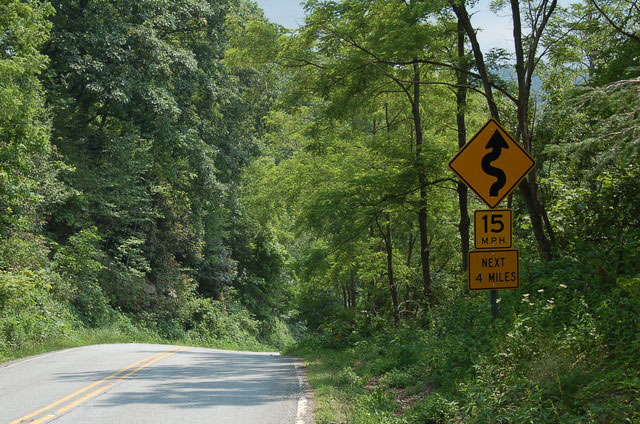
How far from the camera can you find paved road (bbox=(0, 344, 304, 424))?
8102 millimetres

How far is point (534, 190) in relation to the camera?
12.7m

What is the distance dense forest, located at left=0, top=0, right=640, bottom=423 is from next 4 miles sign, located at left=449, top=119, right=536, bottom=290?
28.1 inches

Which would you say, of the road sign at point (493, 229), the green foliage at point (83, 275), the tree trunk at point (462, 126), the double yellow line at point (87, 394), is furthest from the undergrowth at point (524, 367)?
the green foliage at point (83, 275)

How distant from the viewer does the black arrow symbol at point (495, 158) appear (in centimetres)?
850

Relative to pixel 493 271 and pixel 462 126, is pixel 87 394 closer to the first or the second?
pixel 493 271

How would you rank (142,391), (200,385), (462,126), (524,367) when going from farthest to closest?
(462,126) < (200,385) < (142,391) < (524,367)

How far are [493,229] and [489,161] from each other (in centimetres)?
94

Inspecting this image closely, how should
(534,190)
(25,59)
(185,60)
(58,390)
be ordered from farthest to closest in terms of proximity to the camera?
1. (185,60)
2. (25,59)
3. (534,190)
4. (58,390)

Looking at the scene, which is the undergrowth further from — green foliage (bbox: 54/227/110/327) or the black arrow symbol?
green foliage (bbox: 54/227/110/327)

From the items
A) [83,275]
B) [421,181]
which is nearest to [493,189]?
[421,181]

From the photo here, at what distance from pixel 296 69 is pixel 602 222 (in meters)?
7.76

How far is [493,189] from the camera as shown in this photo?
8500mm

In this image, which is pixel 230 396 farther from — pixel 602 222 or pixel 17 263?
pixel 17 263

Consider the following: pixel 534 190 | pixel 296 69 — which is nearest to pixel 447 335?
pixel 534 190
